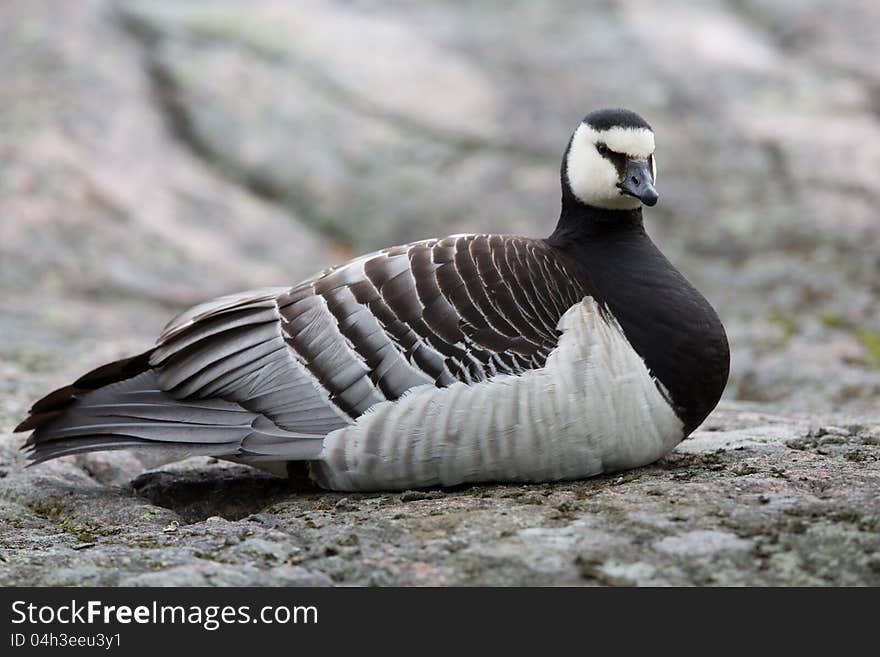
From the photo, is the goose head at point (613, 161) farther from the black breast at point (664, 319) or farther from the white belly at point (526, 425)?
the white belly at point (526, 425)

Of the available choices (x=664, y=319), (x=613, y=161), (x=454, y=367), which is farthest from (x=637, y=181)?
(x=454, y=367)

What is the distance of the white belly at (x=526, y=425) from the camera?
14.6 feet

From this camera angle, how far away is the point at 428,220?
1074 centimetres

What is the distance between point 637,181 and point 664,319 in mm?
614

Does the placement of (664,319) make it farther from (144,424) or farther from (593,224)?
(144,424)

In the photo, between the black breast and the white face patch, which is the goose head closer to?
the white face patch

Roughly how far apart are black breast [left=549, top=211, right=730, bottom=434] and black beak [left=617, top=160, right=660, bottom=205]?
279mm

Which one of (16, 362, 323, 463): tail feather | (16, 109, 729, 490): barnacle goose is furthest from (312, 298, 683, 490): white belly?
(16, 362, 323, 463): tail feather

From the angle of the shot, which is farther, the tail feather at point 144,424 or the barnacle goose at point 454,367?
the tail feather at point 144,424

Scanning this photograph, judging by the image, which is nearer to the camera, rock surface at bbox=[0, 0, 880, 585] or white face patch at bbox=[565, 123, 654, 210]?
rock surface at bbox=[0, 0, 880, 585]

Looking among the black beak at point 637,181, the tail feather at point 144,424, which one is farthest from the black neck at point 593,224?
the tail feather at point 144,424

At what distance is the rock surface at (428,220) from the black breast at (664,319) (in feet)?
1.17

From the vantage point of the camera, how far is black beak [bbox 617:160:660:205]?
4.75 metres
